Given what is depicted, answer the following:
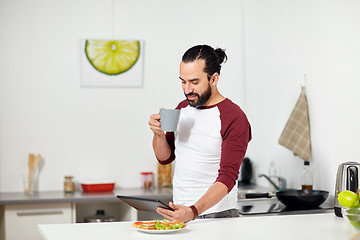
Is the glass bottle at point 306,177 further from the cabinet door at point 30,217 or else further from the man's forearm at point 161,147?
the cabinet door at point 30,217

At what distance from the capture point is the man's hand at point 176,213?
1906 mm

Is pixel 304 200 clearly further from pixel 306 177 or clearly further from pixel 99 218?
pixel 99 218

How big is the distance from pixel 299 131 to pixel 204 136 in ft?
4.17

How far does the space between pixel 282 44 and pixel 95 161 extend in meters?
1.58

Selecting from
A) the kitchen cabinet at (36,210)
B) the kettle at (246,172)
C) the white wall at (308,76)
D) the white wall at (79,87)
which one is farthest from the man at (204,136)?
the kettle at (246,172)

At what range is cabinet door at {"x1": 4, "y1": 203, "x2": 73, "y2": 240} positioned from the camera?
3.40 metres

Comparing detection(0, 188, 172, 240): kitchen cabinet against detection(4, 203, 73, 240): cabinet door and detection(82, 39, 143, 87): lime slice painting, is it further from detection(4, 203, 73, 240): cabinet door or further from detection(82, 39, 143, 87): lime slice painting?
detection(82, 39, 143, 87): lime slice painting

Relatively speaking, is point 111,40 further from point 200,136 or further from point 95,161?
point 200,136

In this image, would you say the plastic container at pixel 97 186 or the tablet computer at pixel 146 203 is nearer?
the tablet computer at pixel 146 203

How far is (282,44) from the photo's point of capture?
368 cm

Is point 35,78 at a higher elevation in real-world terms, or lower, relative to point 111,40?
lower

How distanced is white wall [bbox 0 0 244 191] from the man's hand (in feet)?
7.03

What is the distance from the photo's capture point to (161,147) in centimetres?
235

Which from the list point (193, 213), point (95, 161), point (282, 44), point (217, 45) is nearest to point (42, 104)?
point (95, 161)
